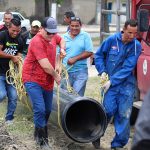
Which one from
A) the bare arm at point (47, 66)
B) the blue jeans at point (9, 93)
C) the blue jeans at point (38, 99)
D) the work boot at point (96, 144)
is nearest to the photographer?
the bare arm at point (47, 66)

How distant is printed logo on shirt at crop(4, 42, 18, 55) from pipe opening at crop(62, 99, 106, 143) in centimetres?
145

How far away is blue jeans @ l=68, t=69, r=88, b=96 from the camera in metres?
7.11

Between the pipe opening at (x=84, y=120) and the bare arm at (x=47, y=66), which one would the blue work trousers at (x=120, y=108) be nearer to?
the pipe opening at (x=84, y=120)

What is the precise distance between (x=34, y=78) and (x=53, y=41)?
569mm

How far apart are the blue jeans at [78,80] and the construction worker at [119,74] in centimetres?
117

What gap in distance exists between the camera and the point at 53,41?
6.05 metres

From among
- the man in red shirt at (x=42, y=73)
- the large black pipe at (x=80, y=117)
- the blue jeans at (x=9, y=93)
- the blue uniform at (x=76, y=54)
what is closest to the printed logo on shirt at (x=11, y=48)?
the blue jeans at (x=9, y=93)

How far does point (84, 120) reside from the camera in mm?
6391

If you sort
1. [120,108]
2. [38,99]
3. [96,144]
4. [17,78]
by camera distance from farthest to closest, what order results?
1. [17,78]
2. [96,144]
3. [120,108]
4. [38,99]

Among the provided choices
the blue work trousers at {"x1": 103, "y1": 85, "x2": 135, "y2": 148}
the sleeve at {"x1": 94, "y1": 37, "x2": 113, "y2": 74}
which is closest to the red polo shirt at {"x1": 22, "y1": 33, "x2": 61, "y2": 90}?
the sleeve at {"x1": 94, "y1": 37, "x2": 113, "y2": 74}

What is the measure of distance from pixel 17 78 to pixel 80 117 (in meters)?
1.21

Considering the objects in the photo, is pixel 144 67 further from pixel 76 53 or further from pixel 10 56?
pixel 10 56

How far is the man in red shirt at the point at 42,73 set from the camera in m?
5.59

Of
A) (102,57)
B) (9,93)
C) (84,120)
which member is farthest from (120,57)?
(9,93)
